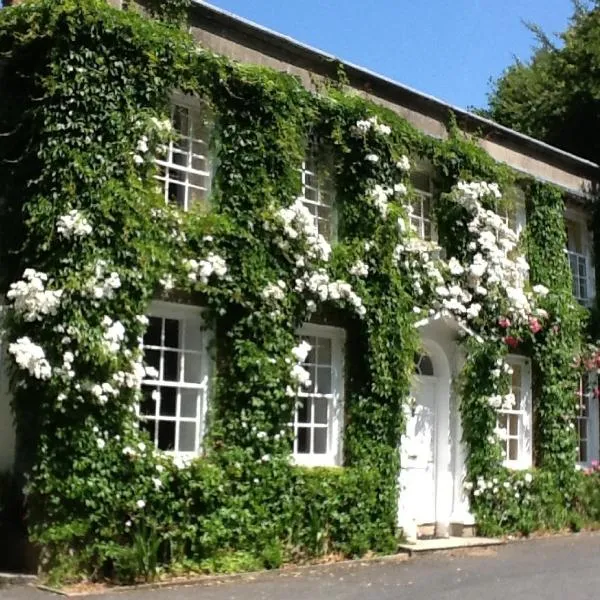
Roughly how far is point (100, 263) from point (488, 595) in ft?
18.2

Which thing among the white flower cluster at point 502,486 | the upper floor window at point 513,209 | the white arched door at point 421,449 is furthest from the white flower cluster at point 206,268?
the upper floor window at point 513,209

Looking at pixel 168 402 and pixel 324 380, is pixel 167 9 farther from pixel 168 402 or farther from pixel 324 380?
pixel 324 380

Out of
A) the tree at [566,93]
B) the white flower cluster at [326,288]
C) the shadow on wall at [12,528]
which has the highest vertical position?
the tree at [566,93]

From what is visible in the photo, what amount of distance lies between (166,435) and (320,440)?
2481mm

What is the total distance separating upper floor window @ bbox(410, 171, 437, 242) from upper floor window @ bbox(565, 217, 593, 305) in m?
4.26

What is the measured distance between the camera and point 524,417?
16766mm

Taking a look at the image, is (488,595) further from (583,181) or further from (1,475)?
(583,181)

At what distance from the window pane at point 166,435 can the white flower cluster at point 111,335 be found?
1367mm

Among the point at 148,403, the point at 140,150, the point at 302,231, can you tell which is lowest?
the point at 148,403

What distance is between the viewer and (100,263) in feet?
36.2

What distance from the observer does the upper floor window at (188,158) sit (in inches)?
488

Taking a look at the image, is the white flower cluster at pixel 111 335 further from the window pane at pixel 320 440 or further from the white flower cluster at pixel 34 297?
the window pane at pixel 320 440

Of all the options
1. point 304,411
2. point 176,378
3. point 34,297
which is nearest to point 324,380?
point 304,411

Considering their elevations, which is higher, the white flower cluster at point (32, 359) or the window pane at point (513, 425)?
the white flower cluster at point (32, 359)
